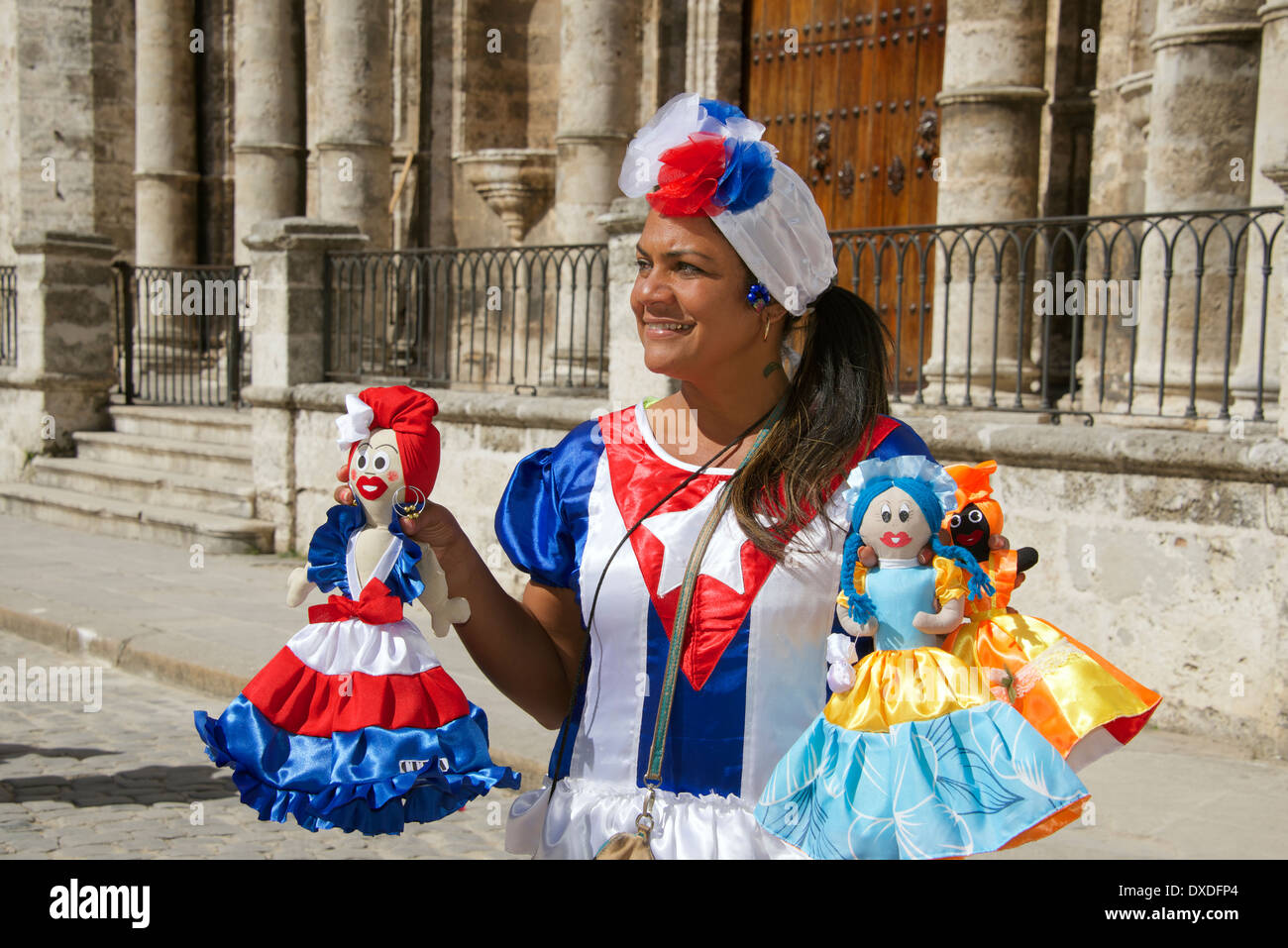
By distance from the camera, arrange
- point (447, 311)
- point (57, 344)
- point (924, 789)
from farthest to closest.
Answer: point (57, 344) < point (447, 311) < point (924, 789)

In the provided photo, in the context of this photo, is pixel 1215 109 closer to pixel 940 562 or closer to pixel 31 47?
pixel 940 562

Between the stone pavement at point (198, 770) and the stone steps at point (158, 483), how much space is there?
2284 millimetres

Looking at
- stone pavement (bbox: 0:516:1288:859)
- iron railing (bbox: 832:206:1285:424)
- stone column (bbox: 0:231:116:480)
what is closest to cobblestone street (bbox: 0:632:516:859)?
stone pavement (bbox: 0:516:1288:859)

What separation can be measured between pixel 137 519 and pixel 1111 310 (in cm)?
816

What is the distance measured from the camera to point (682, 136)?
7.45 feet

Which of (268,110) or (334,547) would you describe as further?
(268,110)

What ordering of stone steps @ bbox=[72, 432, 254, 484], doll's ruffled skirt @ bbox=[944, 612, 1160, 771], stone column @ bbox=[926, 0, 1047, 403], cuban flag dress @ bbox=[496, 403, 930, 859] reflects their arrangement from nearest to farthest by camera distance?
1. doll's ruffled skirt @ bbox=[944, 612, 1160, 771]
2. cuban flag dress @ bbox=[496, 403, 930, 859]
3. stone column @ bbox=[926, 0, 1047, 403]
4. stone steps @ bbox=[72, 432, 254, 484]

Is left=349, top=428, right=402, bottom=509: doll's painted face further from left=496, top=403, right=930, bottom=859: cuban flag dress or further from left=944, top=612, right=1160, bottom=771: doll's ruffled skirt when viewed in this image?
left=944, top=612, right=1160, bottom=771: doll's ruffled skirt

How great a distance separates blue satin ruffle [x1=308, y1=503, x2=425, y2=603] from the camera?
8.46ft

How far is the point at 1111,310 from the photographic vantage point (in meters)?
8.97

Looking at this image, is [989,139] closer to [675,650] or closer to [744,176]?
[744,176]

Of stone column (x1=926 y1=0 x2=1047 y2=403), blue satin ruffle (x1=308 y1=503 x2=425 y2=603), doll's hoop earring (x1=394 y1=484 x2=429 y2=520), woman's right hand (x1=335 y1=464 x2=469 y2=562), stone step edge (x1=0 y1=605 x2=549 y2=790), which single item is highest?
stone column (x1=926 y1=0 x2=1047 y2=403)

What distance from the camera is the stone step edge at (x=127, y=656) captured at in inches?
294

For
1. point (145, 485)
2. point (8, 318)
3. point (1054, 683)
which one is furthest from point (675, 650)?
point (8, 318)
